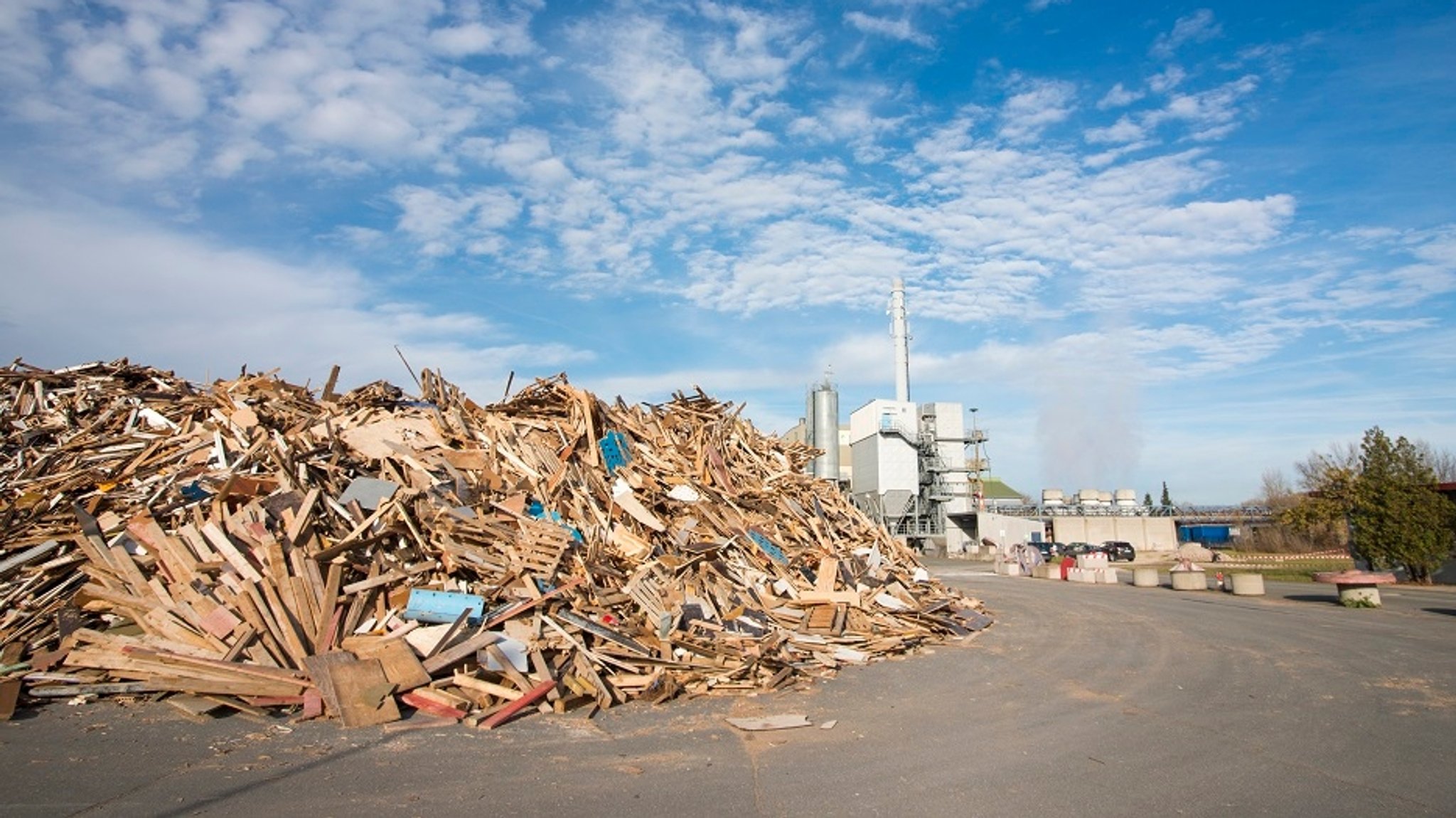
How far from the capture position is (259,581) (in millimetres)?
9375

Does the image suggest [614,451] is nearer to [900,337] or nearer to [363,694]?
[363,694]

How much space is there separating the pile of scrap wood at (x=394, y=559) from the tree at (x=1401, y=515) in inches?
653

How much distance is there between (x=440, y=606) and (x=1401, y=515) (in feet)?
87.2

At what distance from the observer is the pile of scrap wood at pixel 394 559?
343 inches

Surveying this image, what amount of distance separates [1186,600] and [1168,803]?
17689mm

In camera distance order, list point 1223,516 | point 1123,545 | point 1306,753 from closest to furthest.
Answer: point 1306,753 → point 1123,545 → point 1223,516

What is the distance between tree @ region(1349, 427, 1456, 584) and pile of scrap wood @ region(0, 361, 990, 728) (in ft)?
54.4

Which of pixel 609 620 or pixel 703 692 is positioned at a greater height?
pixel 609 620

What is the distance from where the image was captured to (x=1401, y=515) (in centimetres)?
2367

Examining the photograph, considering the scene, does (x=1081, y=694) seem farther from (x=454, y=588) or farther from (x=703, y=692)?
(x=454, y=588)

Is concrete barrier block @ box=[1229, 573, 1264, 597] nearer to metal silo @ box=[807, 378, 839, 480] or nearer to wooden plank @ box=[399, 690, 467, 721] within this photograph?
wooden plank @ box=[399, 690, 467, 721]

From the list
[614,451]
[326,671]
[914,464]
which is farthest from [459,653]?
[914,464]

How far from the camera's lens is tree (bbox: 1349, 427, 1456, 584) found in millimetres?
23656

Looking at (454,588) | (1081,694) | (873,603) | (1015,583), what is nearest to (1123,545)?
(1015,583)
